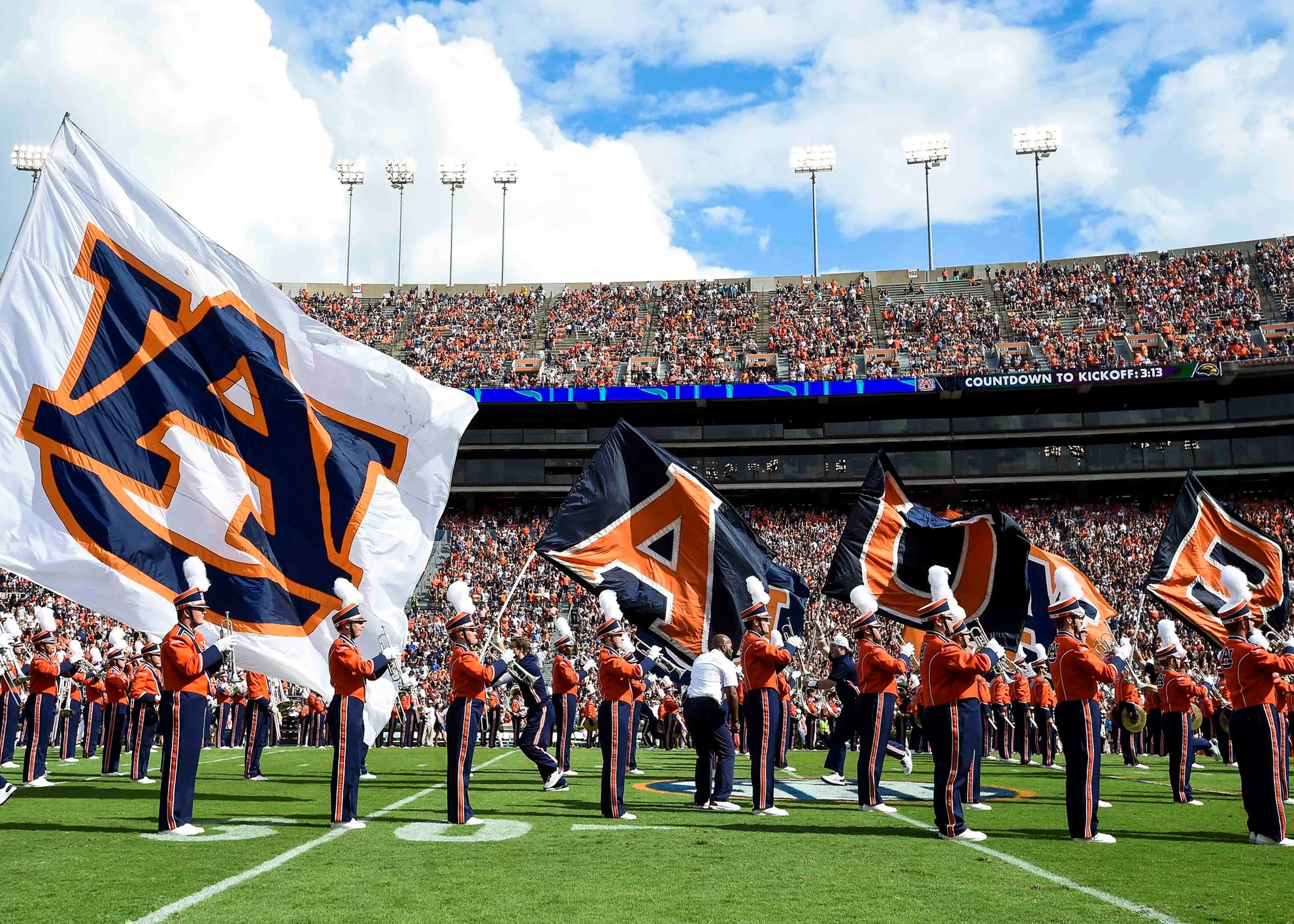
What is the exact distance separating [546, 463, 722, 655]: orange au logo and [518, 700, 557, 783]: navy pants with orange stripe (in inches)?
69.3

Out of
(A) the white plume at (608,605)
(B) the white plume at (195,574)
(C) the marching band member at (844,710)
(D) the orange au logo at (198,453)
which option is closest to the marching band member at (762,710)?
(A) the white plume at (608,605)

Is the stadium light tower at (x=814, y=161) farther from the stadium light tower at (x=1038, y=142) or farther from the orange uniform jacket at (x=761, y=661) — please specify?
the orange uniform jacket at (x=761, y=661)

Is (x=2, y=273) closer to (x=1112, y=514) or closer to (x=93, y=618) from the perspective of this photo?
(x=93, y=618)

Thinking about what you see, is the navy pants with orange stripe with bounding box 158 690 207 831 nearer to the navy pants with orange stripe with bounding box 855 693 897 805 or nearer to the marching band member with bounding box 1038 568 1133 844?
the navy pants with orange stripe with bounding box 855 693 897 805

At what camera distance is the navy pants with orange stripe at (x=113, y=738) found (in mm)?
13602

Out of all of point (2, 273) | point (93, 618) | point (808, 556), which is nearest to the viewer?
point (2, 273)

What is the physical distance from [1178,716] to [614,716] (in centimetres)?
626

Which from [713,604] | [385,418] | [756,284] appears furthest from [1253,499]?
[385,418]

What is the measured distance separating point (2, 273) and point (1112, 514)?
37709mm

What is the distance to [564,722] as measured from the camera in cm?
1375

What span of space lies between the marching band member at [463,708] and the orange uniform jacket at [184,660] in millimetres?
1763

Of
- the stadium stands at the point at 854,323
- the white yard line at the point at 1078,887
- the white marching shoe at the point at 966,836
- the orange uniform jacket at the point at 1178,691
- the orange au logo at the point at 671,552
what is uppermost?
the stadium stands at the point at 854,323

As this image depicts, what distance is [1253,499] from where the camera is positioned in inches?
1550

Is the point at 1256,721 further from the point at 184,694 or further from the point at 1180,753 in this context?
the point at 184,694
